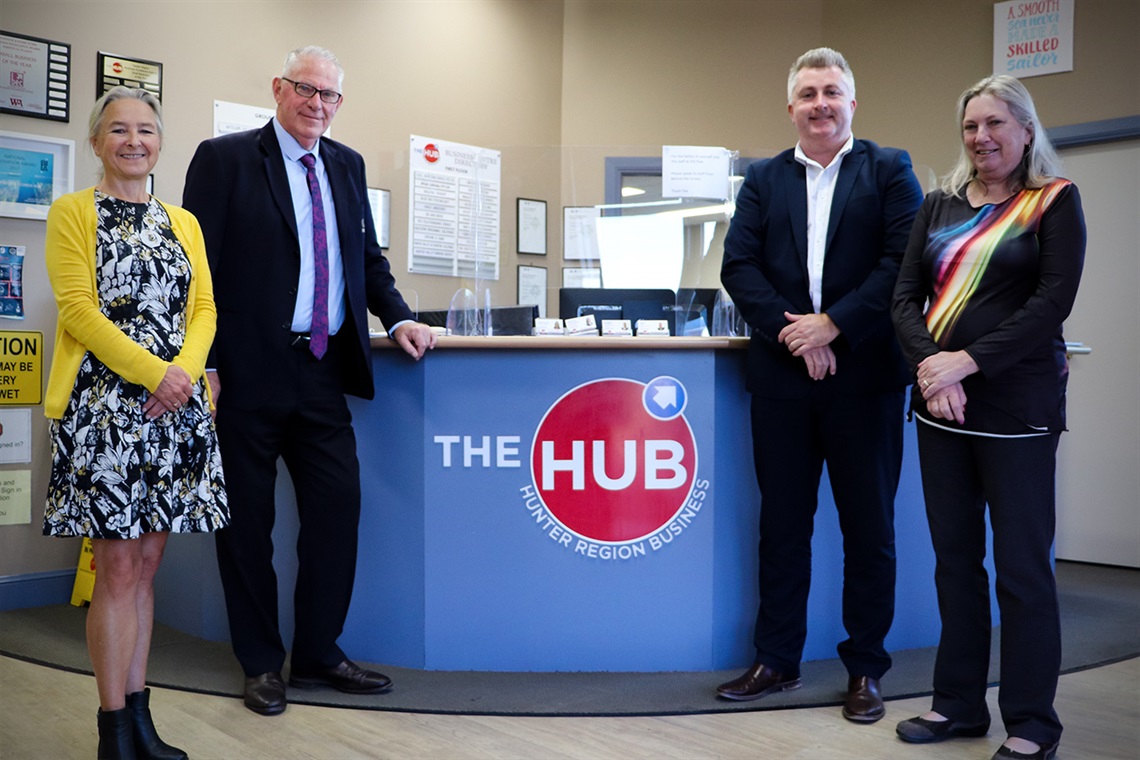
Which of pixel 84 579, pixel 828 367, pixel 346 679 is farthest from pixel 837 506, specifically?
pixel 84 579

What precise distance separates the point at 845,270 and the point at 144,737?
185 cm

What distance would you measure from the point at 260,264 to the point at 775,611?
1.53m

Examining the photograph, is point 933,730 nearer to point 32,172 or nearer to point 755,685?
point 755,685

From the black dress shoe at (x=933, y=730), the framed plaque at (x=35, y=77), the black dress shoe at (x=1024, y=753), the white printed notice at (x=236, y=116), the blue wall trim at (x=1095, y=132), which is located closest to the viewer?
the black dress shoe at (x=1024, y=753)

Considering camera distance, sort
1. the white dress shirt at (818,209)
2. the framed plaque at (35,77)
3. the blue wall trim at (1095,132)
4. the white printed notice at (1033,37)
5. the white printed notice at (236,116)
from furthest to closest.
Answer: the white printed notice at (1033,37)
the blue wall trim at (1095,132)
the white printed notice at (236,116)
the framed plaque at (35,77)
the white dress shirt at (818,209)

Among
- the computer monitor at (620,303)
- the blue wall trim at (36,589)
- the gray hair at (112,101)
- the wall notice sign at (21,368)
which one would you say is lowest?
the blue wall trim at (36,589)

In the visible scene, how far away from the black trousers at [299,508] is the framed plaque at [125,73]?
191cm

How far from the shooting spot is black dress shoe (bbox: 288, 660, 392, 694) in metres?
2.51

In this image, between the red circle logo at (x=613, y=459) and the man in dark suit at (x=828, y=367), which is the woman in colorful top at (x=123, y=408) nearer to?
the red circle logo at (x=613, y=459)

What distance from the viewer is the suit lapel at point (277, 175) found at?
2469 mm

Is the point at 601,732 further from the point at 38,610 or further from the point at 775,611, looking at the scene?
the point at 38,610

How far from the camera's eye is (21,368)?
366 cm

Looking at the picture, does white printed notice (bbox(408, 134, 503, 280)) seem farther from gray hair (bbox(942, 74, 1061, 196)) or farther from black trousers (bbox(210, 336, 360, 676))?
gray hair (bbox(942, 74, 1061, 196))

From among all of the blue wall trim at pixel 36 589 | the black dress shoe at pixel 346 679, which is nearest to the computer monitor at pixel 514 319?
the black dress shoe at pixel 346 679
